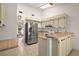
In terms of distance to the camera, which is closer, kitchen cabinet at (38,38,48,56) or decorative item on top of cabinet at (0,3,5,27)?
decorative item on top of cabinet at (0,3,5,27)

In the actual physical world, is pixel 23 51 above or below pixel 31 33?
below

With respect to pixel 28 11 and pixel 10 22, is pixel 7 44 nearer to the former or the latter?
pixel 10 22

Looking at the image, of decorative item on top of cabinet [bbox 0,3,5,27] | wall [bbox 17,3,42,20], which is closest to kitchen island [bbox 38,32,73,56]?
wall [bbox 17,3,42,20]

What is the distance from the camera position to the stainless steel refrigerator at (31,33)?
4.70 ft

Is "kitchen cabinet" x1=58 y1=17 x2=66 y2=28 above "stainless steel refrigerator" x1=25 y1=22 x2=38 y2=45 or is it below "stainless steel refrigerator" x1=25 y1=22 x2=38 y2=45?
above

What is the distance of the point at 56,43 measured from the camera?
1.40 meters

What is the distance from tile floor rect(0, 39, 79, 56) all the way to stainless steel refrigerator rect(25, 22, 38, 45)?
65 millimetres

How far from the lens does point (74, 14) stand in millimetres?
1407

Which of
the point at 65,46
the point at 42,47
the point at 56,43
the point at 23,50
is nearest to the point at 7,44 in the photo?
the point at 23,50

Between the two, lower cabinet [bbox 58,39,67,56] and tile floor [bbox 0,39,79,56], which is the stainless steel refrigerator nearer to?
tile floor [bbox 0,39,79,56]

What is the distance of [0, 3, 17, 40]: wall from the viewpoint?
138 cm

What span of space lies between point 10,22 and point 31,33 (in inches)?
12.5

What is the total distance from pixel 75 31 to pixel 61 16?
274mm

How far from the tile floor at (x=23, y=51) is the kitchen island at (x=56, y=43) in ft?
0.24
